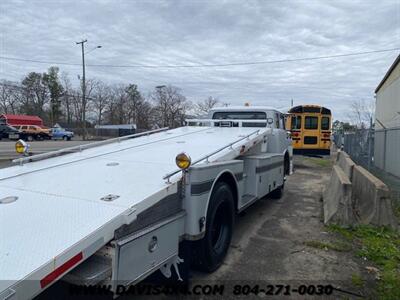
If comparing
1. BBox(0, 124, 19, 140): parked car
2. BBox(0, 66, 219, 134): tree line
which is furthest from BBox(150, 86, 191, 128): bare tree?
BBox(0, 124, 19, 140): parked car

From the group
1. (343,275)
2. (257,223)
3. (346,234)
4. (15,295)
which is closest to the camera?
(15,295)

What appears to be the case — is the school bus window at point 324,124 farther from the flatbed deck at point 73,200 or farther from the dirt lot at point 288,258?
the flatbed deck at point 73,200

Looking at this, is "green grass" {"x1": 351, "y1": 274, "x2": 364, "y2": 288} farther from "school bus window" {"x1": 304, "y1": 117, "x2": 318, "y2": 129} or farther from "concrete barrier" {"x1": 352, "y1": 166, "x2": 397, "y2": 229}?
"school bus window" {"x1": 304, "y1": 117, "x2": 318, "y2": 129}

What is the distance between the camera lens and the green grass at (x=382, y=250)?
4.09 meters

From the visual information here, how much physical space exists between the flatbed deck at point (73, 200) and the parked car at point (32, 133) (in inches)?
1694

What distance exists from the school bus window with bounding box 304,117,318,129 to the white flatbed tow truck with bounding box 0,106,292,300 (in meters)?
12.5

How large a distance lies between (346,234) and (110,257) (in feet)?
15.0

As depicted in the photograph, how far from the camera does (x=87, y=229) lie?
252 centimetres

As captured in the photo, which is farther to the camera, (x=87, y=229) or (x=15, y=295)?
(x=87, y=229)

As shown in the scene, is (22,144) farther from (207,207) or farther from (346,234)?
(346,234)

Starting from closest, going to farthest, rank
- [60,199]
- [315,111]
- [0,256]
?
[0,256], [60,199], [315,111]

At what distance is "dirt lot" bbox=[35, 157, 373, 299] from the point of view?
4.18 metres

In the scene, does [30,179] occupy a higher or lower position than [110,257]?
higher

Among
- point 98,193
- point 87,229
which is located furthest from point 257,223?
point 87,229
